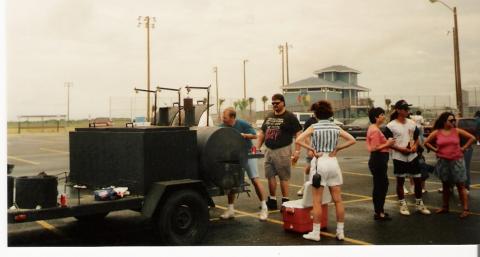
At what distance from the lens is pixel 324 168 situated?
549 centimetres

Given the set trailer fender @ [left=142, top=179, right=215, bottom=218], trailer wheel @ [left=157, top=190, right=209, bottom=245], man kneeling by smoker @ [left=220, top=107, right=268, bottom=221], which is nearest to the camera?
trailer fender @ [left=142, top=179, right=215, bottom=218]

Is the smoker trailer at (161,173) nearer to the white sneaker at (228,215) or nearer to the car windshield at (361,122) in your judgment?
the white sneaker at (228,215)

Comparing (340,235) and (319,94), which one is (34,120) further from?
(319,94)

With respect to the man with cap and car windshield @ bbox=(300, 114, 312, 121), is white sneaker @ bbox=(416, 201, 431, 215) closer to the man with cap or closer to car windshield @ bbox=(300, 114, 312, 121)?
the man with cap

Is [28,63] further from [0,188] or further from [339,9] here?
[339,9]

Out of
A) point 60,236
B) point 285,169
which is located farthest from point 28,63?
point 285,169

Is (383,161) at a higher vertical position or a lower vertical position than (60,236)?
higher

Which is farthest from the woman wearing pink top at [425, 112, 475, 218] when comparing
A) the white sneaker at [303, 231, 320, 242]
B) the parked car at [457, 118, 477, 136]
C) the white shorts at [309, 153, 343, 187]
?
the white sneaker at [303, 231, 320, 242]

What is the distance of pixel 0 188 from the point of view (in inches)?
210

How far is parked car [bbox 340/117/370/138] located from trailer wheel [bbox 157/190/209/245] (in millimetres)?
17656

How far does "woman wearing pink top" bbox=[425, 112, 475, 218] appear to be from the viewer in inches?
266

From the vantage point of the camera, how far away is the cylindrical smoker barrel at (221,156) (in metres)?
5.79

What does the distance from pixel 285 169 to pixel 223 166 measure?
1332 millimetres

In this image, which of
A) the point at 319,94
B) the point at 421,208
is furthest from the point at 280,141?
the point at 319,94
